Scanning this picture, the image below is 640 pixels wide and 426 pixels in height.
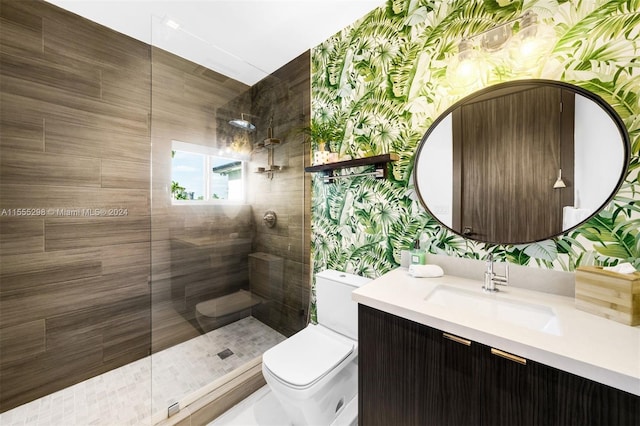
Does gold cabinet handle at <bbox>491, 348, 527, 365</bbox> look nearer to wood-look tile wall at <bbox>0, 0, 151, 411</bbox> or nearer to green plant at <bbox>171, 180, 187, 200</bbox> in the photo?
green plant at <bbox>171, 180, 187, 200</bbox>

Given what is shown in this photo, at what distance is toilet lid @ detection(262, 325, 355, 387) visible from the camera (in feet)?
3.99

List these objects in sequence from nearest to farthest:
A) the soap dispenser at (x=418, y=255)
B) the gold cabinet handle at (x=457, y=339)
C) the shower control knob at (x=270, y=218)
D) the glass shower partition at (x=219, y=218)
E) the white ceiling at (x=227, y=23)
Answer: the gold cabinet handle at (x=457, y=339) → the soap dispenser at (x=418, y=255) → the white ceiling at (x=227, y=23) → the glass shower partition at (x=219, y=218) → the shower control knob at (x=270, y=218)

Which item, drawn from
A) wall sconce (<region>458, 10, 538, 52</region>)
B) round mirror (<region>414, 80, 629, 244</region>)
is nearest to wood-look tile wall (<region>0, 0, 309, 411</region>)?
round mirror (<region>414, 80, 629, 244</region>)

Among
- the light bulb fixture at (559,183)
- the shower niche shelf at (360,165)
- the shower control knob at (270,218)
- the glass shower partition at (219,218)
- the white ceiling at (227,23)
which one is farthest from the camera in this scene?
the shower control knob at (270,218)

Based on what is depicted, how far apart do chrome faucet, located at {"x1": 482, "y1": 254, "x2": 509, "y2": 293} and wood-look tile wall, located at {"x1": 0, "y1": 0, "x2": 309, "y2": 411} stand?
4.46ft

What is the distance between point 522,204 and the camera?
1.14 metres

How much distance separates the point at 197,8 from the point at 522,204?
7.48 feet

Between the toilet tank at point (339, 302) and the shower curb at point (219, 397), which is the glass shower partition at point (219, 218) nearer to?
the shower curb at point (219, 397)

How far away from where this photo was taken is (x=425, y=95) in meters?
1.42

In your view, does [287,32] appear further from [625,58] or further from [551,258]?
[551,258]

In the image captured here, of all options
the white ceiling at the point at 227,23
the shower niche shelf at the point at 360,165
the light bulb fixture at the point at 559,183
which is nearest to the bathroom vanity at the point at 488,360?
the light bulb fixture at the point at 559,183

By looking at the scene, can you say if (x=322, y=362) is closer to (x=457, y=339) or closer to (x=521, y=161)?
(x=457, y=339)

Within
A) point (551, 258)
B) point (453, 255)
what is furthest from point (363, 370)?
point (551, 258)

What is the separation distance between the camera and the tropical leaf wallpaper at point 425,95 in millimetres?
946
